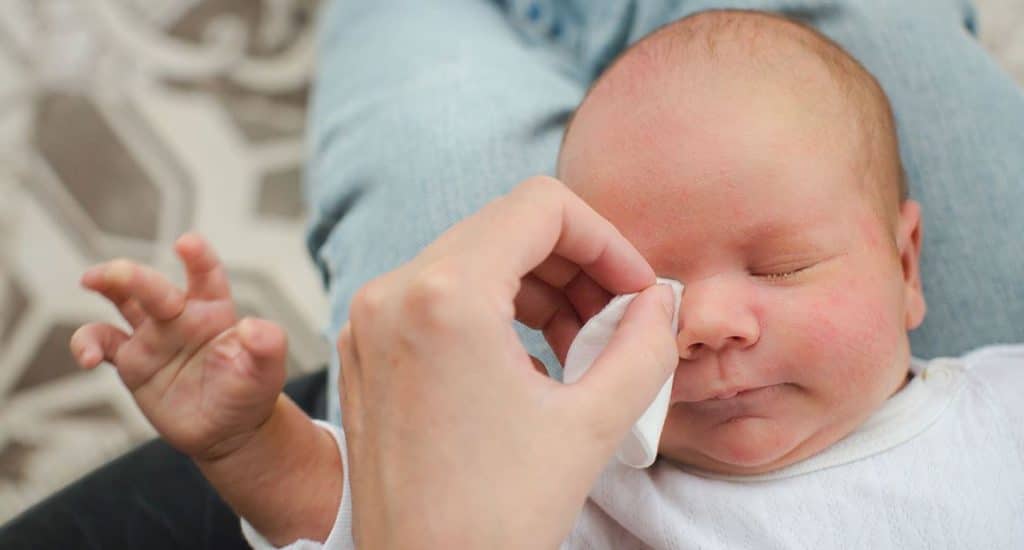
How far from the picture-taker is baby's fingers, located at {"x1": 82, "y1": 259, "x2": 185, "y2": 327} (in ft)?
2.41

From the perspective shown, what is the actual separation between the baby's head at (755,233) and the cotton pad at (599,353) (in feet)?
0.27

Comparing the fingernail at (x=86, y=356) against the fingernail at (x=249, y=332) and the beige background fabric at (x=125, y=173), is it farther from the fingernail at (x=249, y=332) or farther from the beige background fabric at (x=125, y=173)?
the beige background fabric at (x=125, y=173)

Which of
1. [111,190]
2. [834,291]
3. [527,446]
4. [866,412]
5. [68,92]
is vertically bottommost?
[111,190]

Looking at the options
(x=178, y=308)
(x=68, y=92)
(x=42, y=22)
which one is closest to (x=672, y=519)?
(x=178, y=308)

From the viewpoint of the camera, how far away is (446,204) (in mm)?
1011

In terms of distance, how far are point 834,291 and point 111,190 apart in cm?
145

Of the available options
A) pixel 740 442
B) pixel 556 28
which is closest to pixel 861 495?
pixel 740 442

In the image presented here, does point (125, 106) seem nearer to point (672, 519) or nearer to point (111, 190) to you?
point (111, 190)

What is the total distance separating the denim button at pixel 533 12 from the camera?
1259 millimetres

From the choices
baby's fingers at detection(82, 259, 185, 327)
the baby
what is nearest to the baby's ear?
the baby

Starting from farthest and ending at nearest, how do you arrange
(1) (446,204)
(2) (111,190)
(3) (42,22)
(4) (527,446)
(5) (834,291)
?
(3) (42,22) → (2) (111,190) → (1) (446,204) → (5) (834,291) → (4) (527,446)

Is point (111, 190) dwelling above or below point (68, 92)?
below

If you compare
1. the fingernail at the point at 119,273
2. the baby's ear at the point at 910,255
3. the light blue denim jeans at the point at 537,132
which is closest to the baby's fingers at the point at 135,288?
the fingernail at the point at 119,273

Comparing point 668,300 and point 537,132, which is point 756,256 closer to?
point 668,300
